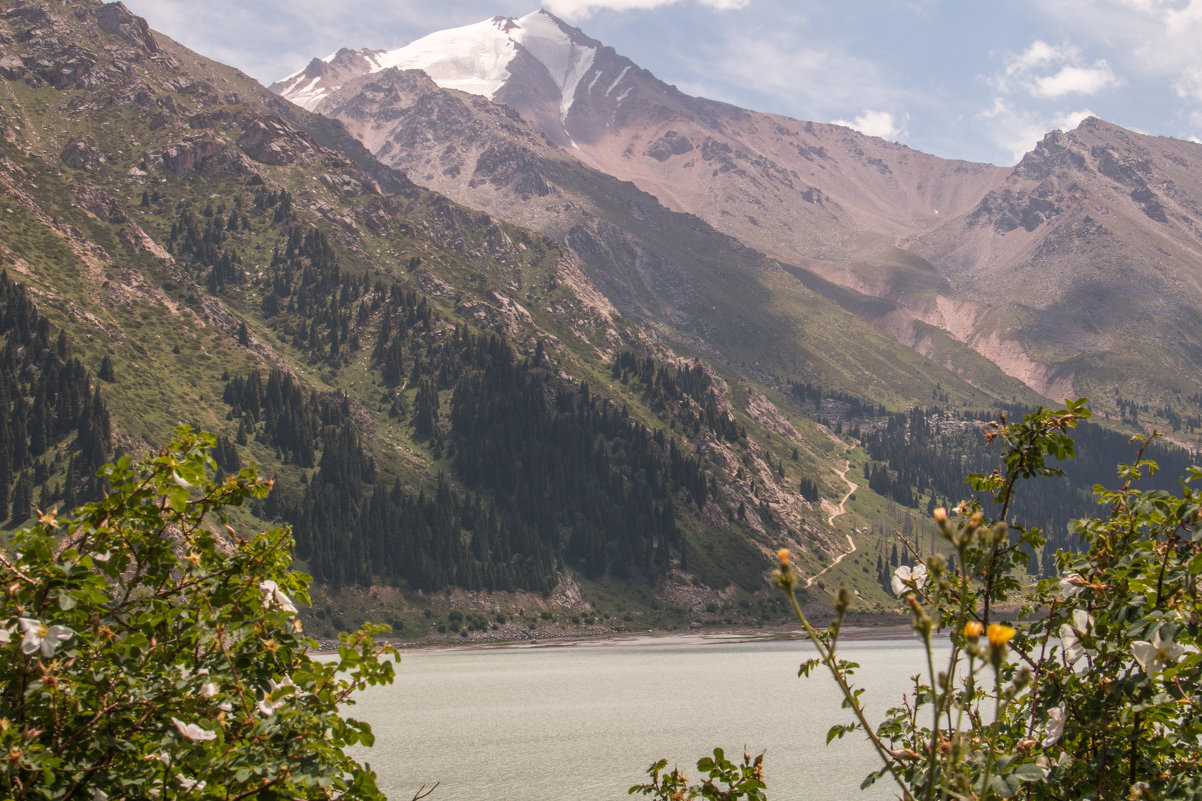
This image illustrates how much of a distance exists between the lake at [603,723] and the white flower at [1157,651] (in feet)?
175

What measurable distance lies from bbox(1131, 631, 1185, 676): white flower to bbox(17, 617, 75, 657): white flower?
9009 mm

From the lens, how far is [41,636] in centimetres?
742

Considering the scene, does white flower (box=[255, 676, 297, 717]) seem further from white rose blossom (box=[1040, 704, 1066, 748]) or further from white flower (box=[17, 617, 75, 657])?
white rose blossom (box=[1040, 704, 1066, 748])

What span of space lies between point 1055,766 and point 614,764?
63.8 meters

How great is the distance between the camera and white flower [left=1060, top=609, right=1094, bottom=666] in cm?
810

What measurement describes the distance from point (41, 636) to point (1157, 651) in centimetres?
929

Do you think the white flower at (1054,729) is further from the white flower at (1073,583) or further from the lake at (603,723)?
the lake at (603,723)

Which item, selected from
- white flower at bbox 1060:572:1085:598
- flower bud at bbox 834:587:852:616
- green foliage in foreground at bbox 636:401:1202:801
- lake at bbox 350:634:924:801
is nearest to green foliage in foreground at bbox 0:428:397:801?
green foliage in foreground at bbox 636:401:1202:801

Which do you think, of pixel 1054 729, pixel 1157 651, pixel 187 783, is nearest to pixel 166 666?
pixel 187 783

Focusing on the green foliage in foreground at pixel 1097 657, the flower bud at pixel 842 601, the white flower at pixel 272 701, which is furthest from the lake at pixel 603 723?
the flower bud at pixel 842 601

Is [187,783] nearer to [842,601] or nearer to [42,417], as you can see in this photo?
[842,601]

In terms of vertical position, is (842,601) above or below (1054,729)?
above

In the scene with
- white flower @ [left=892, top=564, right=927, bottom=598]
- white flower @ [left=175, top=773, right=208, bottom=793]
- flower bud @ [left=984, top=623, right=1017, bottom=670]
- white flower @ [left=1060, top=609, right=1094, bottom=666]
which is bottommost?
white flower @ [left=175, top=773, right=208, bottom=793]

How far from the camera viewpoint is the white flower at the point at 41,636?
7.28 metres
